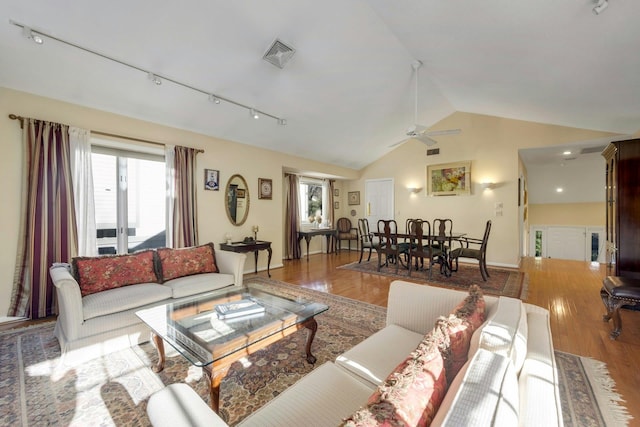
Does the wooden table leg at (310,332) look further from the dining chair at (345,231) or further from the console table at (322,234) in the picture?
the dining chair at (345,231)

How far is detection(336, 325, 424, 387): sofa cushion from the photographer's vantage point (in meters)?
1.32

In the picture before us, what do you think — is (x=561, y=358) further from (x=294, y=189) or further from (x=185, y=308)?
(x=294, y=189)

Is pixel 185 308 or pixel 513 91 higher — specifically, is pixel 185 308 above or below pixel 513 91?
below

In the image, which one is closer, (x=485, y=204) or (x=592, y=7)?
(x=592, y=7)

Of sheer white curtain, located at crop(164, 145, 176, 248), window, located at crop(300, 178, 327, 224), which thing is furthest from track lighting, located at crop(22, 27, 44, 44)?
window, located at crop(300, 178, 327, 224)

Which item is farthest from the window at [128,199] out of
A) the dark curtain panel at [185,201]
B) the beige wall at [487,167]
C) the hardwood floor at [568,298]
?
the beige wall at [487,167]

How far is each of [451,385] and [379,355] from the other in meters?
0.66

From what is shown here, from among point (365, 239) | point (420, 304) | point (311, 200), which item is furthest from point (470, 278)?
point (311, 200)

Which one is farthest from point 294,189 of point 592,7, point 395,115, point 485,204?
point 592,7

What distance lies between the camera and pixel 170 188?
13.1 feet

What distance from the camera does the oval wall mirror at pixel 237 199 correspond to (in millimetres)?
4746

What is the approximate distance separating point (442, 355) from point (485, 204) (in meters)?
5.87

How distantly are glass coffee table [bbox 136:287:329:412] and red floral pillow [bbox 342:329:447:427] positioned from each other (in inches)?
44.2

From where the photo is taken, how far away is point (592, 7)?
1962 mm
